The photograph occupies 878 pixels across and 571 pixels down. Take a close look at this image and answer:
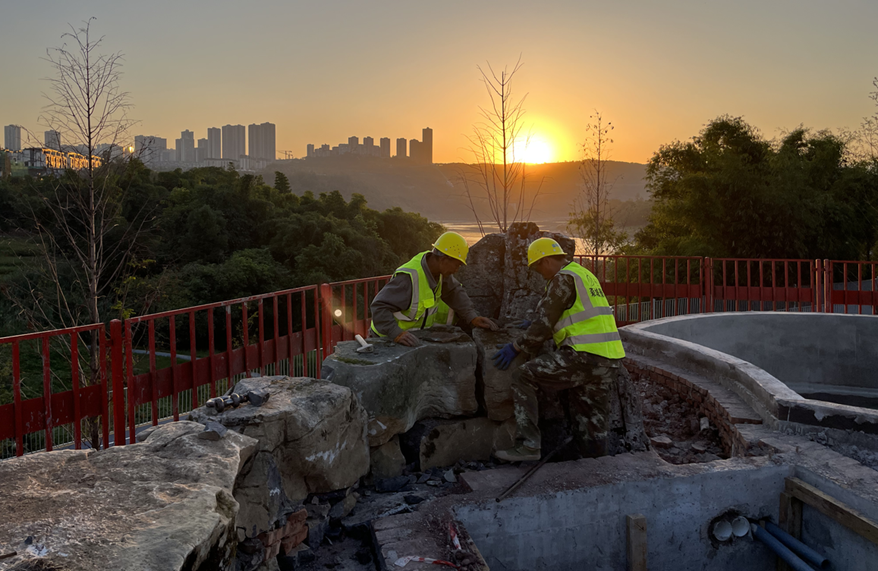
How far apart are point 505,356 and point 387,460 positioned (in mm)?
1203

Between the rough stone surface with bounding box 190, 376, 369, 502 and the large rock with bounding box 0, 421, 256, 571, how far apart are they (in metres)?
0.51

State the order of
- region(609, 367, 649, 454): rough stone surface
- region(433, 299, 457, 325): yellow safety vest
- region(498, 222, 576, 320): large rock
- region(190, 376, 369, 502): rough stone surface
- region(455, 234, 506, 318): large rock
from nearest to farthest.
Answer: region(190, 376, 369, 502): rough stone surface < region(609, 367, 649, 454): rough stone surface < region(433, 299, 457, 325): yellow safety vest < region(498, 222, 576, 320): large rock < region(455, 234, 506, 318): large rock

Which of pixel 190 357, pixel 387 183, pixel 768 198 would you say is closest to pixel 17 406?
pixel 190 357

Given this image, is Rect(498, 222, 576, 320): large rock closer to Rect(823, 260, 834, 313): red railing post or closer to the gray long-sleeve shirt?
the gray long-sleeve shirt

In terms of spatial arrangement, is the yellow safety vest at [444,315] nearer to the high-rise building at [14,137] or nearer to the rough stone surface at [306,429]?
the rough stone surface at [306,429]

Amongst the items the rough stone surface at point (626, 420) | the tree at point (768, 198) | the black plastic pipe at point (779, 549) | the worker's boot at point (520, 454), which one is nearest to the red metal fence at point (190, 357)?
the worker's boot at point (520, 454)

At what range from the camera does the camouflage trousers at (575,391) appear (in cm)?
484

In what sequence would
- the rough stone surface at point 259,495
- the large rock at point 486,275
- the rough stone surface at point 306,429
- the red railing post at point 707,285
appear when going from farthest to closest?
the red railing post at point 707,285 < the large rock at point 486,275 < the rough stone surface at point 306,429 < the rough stone surface at point 259,495

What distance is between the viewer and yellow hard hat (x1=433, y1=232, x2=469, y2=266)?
17.4ft

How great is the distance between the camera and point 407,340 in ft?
16.6

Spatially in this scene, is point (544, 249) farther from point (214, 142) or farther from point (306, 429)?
point (214, 142)

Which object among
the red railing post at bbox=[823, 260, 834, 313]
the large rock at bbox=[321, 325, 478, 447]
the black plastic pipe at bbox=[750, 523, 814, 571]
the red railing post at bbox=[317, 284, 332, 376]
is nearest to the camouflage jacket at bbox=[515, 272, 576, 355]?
the large rock at bbox=[321, 325, 478, 447]

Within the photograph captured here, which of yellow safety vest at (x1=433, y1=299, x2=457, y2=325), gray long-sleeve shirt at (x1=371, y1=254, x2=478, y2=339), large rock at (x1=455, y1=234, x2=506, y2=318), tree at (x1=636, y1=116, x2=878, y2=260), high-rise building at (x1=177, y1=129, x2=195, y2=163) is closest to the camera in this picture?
gray long-sleeve shirt at (x1=371, y1=254, x2=478, y2=339)

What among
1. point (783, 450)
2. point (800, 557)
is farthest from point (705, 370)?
point (800, 557)
